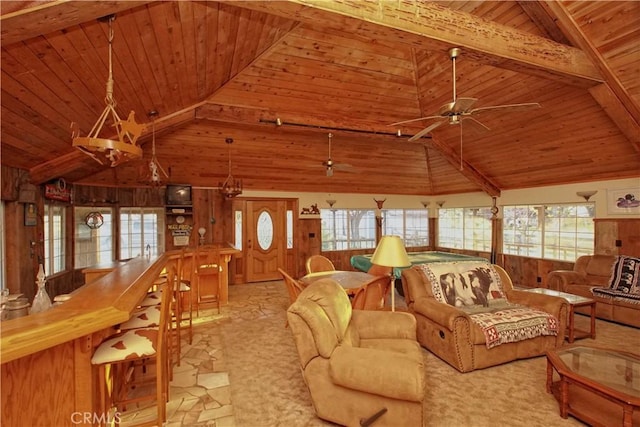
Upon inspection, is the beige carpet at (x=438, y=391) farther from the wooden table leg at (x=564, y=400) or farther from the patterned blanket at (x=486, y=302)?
the patterned blanket at (x=486, y=302)

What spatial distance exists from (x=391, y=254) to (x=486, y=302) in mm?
1619

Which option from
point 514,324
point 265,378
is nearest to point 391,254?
point 514,324

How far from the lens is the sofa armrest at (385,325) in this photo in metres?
2.82

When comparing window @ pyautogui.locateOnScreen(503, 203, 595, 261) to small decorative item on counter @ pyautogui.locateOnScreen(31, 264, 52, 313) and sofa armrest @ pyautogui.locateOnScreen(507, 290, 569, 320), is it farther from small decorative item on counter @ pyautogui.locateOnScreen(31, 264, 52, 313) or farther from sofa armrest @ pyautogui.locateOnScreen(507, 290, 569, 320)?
small decorative item on counter @ pyautogui.locateOnScreen(31, 264, 52, 313)

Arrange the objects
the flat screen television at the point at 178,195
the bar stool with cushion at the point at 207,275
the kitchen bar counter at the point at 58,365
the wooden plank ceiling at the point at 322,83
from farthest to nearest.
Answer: the flat screen television at the point at 178,195
the bar stool with cushion at the point at 207,275
the wooden plank ceiling at the point at 322,83
the kitchen bar counter at the point at 58,365

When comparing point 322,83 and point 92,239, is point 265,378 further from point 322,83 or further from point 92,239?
point 92,239

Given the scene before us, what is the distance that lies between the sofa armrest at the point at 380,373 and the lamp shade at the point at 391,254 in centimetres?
98

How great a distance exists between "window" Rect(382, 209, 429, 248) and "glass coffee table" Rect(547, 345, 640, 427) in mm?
6309

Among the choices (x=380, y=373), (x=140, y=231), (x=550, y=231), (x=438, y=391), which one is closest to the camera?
(x=380, y=373)

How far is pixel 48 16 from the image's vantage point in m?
1.68

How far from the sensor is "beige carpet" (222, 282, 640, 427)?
2.42 metres

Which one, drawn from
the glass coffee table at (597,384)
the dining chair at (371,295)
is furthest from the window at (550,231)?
the dining chair at (371,295)

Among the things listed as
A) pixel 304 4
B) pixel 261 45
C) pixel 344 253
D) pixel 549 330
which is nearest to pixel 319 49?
pixel 261 45

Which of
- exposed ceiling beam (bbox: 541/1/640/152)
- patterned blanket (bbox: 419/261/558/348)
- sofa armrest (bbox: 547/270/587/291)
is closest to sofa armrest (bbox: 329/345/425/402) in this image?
patterned blanket (bbox: 419/261/558/348)
